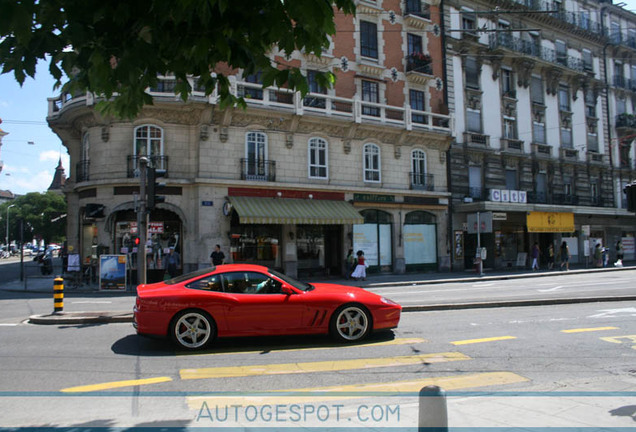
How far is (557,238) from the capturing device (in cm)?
→ 3191

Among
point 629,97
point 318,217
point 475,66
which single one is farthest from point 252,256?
point 629,97

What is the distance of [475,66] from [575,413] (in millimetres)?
28916

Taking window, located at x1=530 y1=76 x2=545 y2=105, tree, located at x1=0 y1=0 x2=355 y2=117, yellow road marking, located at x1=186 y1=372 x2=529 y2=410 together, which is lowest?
yellow road marking, located at x1=186 y1=372 x2=529 y2=410

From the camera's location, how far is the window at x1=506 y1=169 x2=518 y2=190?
30836 mm

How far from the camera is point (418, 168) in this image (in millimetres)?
26859

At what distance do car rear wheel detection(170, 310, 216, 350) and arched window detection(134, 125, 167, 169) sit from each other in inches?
574

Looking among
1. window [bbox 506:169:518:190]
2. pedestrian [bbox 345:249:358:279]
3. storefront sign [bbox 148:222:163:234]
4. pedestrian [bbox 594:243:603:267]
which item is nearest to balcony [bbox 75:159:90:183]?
storefront sign [bbox 148:222:163:234]

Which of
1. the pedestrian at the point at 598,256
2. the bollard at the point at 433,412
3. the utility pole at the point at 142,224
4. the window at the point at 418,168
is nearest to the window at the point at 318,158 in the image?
the window at the point at 418,168

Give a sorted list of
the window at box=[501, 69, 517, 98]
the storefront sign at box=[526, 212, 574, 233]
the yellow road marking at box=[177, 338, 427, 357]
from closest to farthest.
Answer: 1. the yellow road marking at box=[177, 338, 427, 357]
2. the storefront sign at box=[526, 212, 574, 233]
3. the window at box=[501, 69, 517, 98]

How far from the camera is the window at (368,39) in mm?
26047

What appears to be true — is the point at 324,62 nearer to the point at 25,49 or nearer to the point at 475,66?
the point at 475,66

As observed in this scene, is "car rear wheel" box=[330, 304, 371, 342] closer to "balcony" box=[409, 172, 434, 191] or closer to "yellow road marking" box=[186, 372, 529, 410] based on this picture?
"yellow road marking" box=[186, 372, 529, 410]

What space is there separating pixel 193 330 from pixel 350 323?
8.50ft

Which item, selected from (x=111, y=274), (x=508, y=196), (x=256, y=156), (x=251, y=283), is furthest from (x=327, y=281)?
(x=251, y=283)
